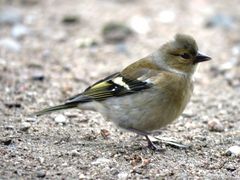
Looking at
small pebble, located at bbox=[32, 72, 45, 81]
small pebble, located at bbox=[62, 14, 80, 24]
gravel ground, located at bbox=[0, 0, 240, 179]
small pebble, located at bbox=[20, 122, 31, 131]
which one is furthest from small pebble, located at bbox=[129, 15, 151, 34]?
small pebble, located at bbox=[20, 122, 31, 131]

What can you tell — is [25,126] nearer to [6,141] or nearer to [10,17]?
[6,141]

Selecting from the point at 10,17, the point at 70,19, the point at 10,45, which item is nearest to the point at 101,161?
the point at 10,45

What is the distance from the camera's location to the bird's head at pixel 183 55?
6.02 m

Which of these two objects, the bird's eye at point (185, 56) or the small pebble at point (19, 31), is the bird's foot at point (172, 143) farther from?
the small pebble at point (19, 31)

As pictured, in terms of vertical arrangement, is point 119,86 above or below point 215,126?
above

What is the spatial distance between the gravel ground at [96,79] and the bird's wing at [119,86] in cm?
42

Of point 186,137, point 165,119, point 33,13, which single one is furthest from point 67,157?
point 33,13

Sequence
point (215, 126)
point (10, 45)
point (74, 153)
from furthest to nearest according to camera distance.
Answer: point (10, 45) < point (215, 126) < point (74, 153)

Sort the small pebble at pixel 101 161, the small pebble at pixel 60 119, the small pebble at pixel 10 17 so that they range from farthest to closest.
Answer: the small pebble at pixel 10 17 → the small pebble at pixel 60 119 → the small pebble at pixel 101 161

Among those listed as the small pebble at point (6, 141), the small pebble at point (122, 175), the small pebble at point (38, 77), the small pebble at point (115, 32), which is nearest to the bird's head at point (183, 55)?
the small pebble at point (122, 175)

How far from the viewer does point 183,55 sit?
6.07 m

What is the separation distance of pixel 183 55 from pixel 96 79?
Result: 7.73ft

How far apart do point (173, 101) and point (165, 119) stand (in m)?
0.20

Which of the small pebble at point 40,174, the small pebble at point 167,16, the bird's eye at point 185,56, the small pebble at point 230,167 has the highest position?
the bird's eye at point 185,56
